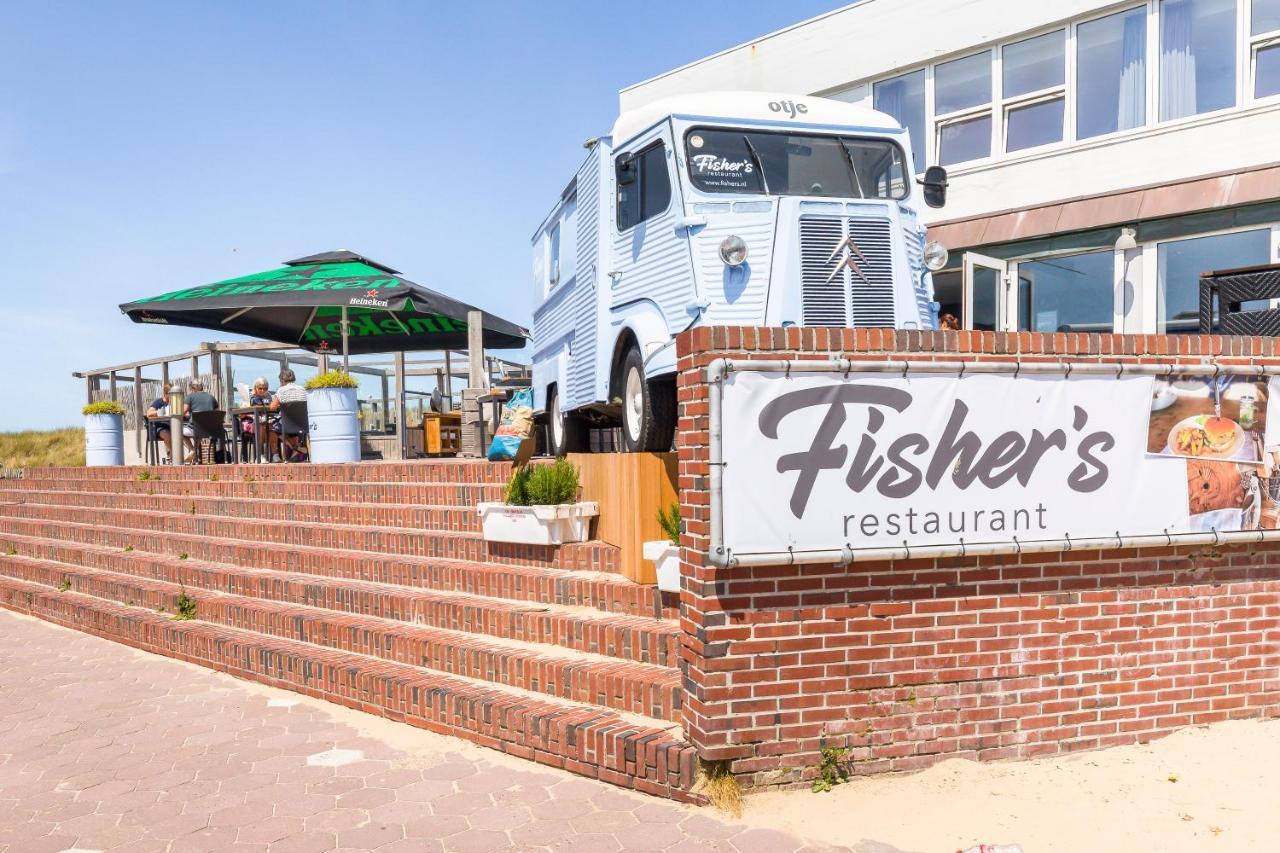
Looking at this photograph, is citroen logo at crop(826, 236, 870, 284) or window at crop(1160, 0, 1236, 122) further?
window at crop(1160, 0, 1236, 122)

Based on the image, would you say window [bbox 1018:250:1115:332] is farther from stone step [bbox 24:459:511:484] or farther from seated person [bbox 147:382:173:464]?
seated person [bbox 147:382:173:464]

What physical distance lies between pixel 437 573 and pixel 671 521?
7.32ft

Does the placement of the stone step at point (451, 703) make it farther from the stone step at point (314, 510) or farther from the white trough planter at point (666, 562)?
the stone step at point (314, 510)

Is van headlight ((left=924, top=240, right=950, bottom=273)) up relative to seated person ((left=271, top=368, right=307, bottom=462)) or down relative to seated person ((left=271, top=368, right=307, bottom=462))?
up

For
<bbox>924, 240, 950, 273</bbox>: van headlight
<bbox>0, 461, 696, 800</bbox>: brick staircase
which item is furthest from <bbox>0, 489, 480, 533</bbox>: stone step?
<bbox>924, 240, 950, 273</bbox>: van headlight

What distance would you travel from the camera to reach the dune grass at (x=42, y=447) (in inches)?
864

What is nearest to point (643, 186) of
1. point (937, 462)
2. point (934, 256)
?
point (934, 256)

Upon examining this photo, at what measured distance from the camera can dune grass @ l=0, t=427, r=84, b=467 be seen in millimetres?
21953

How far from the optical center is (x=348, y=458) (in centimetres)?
1073

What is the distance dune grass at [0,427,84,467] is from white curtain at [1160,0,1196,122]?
22.2 meters

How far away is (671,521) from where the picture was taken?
557 cm

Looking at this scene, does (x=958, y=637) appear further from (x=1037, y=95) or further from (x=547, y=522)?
(x=1037, y=95)

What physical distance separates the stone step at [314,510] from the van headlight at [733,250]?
2952 mm

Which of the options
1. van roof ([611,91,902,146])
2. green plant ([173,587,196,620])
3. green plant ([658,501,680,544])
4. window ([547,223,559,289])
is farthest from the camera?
window ([547,223,559,289])
